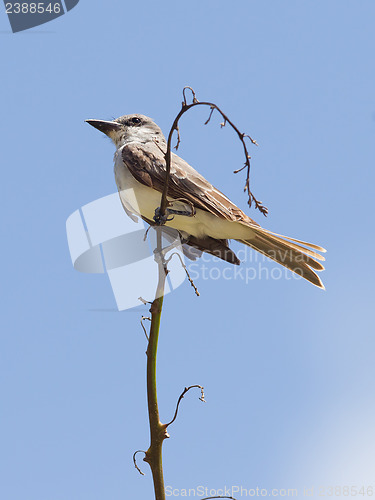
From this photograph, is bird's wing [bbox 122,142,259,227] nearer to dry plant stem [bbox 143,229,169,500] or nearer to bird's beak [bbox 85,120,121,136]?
bird's beak [bbox 85,120,121,136]

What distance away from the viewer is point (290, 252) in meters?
4.78

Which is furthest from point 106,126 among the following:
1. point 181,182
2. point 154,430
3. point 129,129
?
point 154,430

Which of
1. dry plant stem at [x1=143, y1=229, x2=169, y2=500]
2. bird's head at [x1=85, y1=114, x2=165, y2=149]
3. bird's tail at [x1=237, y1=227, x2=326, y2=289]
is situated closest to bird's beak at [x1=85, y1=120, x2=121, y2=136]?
bird's head at [x1=85, y1=114, x2=165, y2=149]

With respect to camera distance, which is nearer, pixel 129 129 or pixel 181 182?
pixel 181 182

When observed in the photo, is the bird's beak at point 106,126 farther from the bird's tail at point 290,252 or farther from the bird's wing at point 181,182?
the bird's tail at point 290,252

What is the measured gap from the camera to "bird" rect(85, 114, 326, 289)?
4.73 metres

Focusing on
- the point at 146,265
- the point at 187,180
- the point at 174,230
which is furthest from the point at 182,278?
the point at 174,230

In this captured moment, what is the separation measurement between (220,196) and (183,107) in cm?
253

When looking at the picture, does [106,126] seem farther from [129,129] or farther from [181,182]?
[181,182]

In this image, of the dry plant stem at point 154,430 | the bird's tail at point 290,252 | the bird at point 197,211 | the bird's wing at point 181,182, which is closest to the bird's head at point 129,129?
the bird at point 197,211

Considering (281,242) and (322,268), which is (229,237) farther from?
(322,268)

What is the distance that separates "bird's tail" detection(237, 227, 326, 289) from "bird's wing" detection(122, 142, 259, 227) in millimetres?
154

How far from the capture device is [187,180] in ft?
15.9

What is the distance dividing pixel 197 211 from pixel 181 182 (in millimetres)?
277
